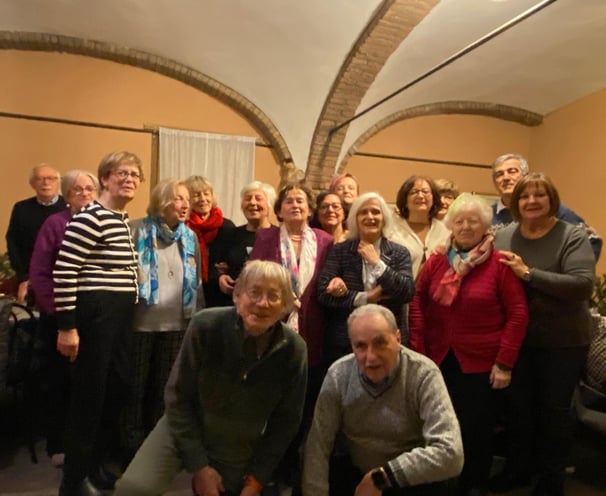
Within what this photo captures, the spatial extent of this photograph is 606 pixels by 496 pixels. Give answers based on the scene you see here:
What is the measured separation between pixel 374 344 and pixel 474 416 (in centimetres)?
85

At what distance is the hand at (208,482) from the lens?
5.56ft

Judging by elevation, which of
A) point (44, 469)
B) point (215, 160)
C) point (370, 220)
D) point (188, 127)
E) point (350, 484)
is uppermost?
point (188, 127)

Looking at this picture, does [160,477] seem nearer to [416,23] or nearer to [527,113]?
[416,23]

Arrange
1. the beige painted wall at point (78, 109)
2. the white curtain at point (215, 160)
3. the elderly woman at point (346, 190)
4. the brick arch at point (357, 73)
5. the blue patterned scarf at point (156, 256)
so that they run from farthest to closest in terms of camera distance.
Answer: the white curtain at point (215, 160)
the beige painted wall at point (78, 109)
the brick arch at point (357, 73)
the elderly woman at point (346, 190)
the blue patterned scarf at point (156, 256)

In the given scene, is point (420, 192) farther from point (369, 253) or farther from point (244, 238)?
point (244, 238)

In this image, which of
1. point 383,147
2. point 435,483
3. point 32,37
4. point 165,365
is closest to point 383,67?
point 383,147

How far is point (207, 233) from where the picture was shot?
2896mm

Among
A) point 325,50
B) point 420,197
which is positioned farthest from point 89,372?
point 325,50

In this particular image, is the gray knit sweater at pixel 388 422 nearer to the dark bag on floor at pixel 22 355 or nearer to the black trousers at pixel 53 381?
the black trousers at pixel 53 381

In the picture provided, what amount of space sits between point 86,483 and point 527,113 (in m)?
7.68

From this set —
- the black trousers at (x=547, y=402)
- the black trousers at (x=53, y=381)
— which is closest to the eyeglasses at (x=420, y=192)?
the black trousers at (x=547, y=402)

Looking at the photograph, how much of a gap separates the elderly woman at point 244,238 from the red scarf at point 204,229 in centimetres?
6

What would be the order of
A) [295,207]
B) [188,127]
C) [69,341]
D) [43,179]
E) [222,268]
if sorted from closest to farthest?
1. [69,341]
2. [295,207]
3. [222,268]
4. [43,179]
5. [188,127]

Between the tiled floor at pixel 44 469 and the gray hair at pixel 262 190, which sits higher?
the gray hair at pixel 262 190
